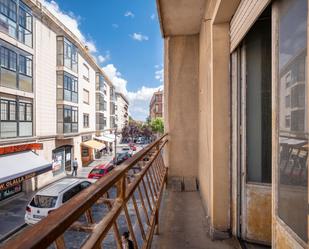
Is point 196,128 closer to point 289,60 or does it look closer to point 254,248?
point 254,248

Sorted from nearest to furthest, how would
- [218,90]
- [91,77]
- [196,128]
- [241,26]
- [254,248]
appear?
1. [241,26]
2. [254,248]
3. [218,90]
4. [196,128]
5. [91,77]

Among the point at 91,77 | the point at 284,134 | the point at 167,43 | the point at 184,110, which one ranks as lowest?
the point at 284,134

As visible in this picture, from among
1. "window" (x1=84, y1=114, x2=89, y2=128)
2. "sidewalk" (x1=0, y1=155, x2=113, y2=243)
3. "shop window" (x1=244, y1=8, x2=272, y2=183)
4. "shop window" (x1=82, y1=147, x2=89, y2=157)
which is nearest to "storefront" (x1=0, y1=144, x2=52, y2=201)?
"sidewalk" (x1=0, y1=155, x2=113, y2=243)

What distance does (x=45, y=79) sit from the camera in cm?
1339

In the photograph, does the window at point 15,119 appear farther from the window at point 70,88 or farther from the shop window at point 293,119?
the shop window at point 293,119

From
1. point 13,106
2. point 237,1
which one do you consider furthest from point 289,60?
point 13,106

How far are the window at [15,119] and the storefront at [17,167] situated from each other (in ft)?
2.34

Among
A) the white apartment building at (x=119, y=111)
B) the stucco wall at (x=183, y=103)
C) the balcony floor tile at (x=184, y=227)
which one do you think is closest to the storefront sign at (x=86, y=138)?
the stucco wall at (x=183, y=103)

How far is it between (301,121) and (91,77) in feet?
74.6

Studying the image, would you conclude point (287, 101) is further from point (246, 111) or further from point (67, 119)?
point (67, 119)

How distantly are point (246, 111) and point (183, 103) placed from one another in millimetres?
2699

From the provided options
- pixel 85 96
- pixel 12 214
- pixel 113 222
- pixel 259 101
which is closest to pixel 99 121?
pixel 85 96

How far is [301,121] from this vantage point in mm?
1438

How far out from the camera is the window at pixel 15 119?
982 cm
